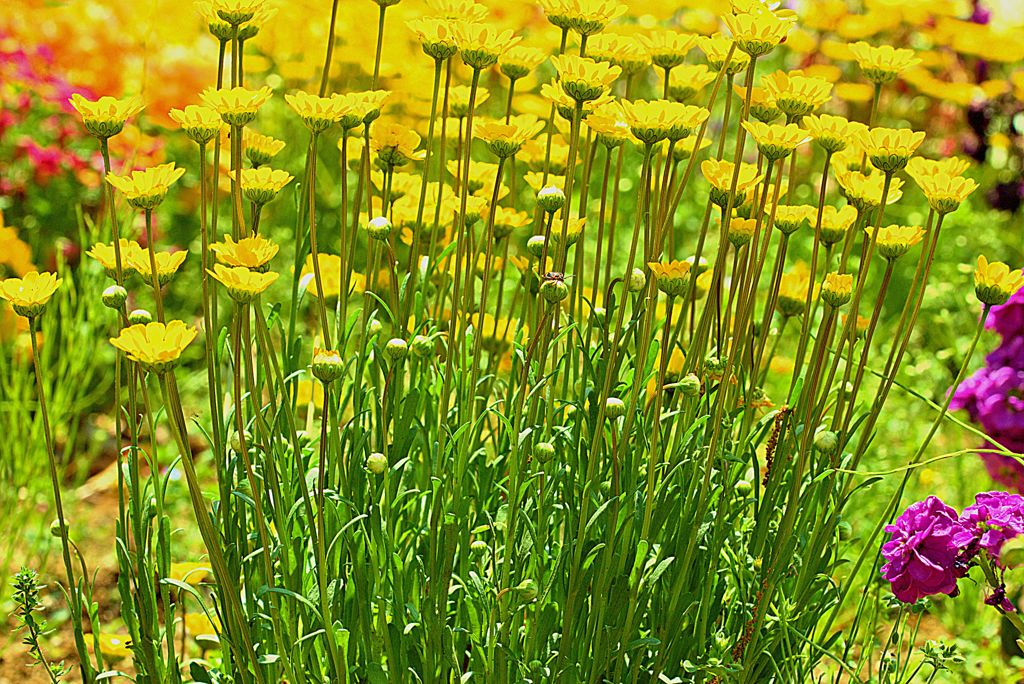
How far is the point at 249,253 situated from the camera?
3.82ft

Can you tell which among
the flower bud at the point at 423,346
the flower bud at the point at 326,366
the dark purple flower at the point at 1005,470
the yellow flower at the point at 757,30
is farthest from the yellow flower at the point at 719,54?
the dark purple flower at the point at 1005,470

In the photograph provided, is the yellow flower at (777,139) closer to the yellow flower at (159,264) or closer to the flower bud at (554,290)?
the flower bud at (554,290)

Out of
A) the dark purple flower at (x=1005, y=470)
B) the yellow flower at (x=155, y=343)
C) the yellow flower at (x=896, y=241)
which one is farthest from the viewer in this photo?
the dark purple flower at (x=1005, y=470)

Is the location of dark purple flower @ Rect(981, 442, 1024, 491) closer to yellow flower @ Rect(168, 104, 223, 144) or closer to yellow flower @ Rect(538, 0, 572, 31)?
yellow flower @ Rect(538, 0, 572, 31)

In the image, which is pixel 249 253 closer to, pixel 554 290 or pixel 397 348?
pixel 397 348

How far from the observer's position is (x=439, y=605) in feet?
4.35

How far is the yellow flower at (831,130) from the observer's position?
1.35 meters

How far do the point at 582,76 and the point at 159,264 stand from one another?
48 centimetres

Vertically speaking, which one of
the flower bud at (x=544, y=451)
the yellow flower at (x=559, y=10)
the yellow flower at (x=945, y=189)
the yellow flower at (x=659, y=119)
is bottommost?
the flower bud at (x=544, y=451)

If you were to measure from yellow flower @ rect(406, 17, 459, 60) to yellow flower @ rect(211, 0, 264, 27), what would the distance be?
16cm

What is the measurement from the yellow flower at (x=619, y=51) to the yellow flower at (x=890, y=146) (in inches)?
10.4

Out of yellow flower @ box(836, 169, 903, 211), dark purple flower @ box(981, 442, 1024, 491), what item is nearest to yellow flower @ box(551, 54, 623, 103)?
yellow flower @ box(836, 169, 903, 211)

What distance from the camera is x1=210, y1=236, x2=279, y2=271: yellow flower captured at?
1161 millimetres

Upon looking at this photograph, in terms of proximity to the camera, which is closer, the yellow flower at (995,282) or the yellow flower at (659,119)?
the yellow flower at (659,119)
